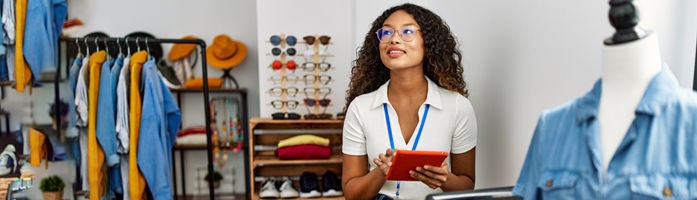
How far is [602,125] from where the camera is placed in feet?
2.52

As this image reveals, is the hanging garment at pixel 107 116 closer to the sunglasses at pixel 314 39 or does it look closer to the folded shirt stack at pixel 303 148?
the folded shirt stack at pixel 303 148

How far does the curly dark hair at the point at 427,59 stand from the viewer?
153 centimetres

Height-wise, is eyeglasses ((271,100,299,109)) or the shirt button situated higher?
the shirt button

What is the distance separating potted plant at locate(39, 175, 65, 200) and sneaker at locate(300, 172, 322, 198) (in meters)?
2.12

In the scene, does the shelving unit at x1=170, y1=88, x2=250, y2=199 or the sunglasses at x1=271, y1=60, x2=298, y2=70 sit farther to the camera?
the shelving unit at x1=170, y1=88, x2=250, y2=199

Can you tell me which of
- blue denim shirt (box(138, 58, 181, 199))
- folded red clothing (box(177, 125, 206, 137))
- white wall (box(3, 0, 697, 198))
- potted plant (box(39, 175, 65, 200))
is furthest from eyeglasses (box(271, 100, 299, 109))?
potted plant (box(39, 175, 65, 200))

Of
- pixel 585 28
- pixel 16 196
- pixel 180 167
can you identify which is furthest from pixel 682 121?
pixel 180 167

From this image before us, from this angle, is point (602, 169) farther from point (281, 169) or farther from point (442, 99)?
point (281, 169)

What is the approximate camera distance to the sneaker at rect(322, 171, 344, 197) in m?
2.77

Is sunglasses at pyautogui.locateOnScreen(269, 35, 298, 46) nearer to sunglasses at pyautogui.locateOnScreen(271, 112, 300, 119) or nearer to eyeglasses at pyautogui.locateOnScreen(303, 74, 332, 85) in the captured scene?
eyeglasses at pyautogui.locateOnScreen(303, 74, 332, 85)

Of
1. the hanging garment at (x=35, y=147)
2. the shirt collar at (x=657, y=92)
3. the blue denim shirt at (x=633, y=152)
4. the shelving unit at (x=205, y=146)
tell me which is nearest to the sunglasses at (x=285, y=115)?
the shelving unit at (x=205, y=146)

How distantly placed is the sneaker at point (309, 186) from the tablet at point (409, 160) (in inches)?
60.1

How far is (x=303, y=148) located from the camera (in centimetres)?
269

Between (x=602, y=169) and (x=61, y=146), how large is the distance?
308cm
